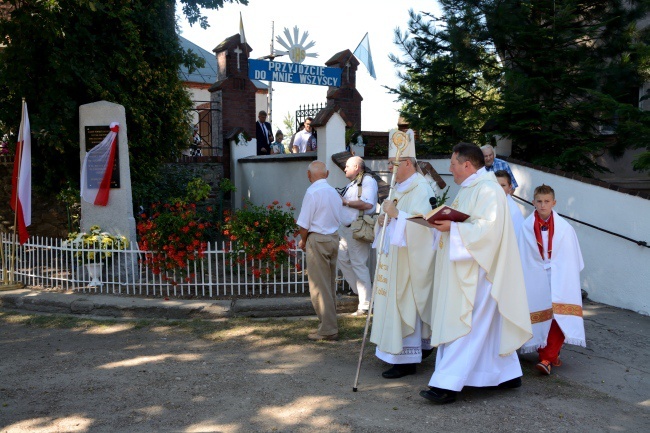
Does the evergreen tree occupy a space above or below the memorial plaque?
above

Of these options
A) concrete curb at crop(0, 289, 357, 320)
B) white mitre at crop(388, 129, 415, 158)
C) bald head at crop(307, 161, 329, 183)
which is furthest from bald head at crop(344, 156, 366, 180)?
white mitre at crop(388, 129, 415, 158)

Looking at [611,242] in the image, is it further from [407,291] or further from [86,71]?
[86,71]

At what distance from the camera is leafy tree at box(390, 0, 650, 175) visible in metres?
10.7

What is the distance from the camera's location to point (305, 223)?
7031 millimetres

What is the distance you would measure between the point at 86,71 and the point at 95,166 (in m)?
1.72

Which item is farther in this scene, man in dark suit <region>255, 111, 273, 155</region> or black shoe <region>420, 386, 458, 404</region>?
man in dark suit <region>255, 111, 273, 155</region>

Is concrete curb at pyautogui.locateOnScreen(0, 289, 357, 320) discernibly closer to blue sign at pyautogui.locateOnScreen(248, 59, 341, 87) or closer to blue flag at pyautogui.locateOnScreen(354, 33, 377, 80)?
blue sign at pyautogui.locateOnScreen(248, 59, 341, 87)

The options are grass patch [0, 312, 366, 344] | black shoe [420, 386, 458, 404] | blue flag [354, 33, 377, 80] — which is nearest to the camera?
black shoe [420, 386, 458, 404]

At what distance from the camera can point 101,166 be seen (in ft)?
33.0

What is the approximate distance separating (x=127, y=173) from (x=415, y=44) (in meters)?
5.93

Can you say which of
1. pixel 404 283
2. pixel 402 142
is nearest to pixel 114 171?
pixel 402 142

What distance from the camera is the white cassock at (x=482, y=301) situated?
17.0 feet

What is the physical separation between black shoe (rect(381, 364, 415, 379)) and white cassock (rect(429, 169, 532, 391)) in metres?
0.65

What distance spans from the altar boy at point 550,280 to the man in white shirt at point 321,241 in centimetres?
195
